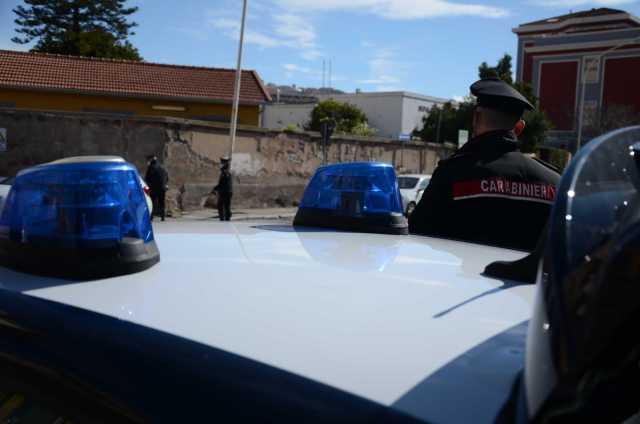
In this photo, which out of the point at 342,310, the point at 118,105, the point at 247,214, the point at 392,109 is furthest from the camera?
the point at 392,109

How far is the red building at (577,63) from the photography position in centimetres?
4262

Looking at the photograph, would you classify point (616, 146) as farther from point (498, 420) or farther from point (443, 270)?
point (443, 270)

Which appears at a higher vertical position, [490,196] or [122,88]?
[122,88]

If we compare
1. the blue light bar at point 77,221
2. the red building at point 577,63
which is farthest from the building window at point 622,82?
the blue light bar at point 77,221

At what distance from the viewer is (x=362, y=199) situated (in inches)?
88.2

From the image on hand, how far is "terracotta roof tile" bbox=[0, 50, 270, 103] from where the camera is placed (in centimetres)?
2798

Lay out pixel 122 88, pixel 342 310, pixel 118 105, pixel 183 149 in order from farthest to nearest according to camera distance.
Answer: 1. pixel 118 105
2. pixel 122 88
3. pixel 183 149
4. pixel 342 310

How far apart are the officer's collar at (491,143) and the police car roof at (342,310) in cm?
119

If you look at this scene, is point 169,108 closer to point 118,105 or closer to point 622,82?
point 118,105

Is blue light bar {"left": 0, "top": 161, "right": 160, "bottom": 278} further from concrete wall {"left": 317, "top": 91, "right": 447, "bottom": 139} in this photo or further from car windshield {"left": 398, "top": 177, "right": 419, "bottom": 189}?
concrete wall {"left": 317, "top": 91, "right": 447, "bottom": 139}

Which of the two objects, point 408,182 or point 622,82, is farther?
point 622,82

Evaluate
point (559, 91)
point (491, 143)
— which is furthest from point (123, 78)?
point (559, 91)

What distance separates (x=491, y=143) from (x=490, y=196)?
0.31 meters

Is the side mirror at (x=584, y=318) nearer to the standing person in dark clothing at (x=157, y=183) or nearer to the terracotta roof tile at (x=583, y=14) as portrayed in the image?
the standing person in dark clothing at (x=157, y=183)
